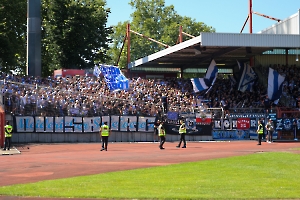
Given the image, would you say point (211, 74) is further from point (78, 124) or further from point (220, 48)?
point (78, 124)

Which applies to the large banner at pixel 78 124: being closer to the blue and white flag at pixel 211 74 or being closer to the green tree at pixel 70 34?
the blue and white flag at pixel 211 74

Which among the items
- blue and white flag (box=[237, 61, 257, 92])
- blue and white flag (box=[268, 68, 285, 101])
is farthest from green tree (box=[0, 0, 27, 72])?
blue and white flag (box=[268, 68, 285, 101])

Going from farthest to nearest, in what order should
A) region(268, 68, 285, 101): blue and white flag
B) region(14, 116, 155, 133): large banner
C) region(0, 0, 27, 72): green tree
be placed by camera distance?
region(0, 0, 27, 72): green tree
region(268, 68, 285, 101): blue and white flag
region(14, 116, 155, 133): large banner

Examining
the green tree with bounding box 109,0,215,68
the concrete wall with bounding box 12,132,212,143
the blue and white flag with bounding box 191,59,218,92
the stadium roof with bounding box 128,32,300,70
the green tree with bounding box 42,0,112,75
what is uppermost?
the green tree with bounding box 109,0,215,68

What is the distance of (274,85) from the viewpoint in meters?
49.1

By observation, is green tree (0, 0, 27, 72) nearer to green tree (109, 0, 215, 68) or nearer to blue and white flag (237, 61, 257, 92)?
blue and white flag (237, 61, 257, 92)

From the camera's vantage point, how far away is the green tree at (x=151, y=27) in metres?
103

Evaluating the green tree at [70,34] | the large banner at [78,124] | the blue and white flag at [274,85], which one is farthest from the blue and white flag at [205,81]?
the green tree at [70,34]

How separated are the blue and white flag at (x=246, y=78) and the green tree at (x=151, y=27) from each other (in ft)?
165

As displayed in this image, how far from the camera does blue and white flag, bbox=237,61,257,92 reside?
52.0 meters

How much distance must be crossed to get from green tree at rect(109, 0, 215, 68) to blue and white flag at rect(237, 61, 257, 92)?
50188 millimetres

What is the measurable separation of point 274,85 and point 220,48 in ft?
18.6

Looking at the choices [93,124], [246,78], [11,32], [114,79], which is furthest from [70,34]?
[93,124]

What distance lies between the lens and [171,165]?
22.5 metres
